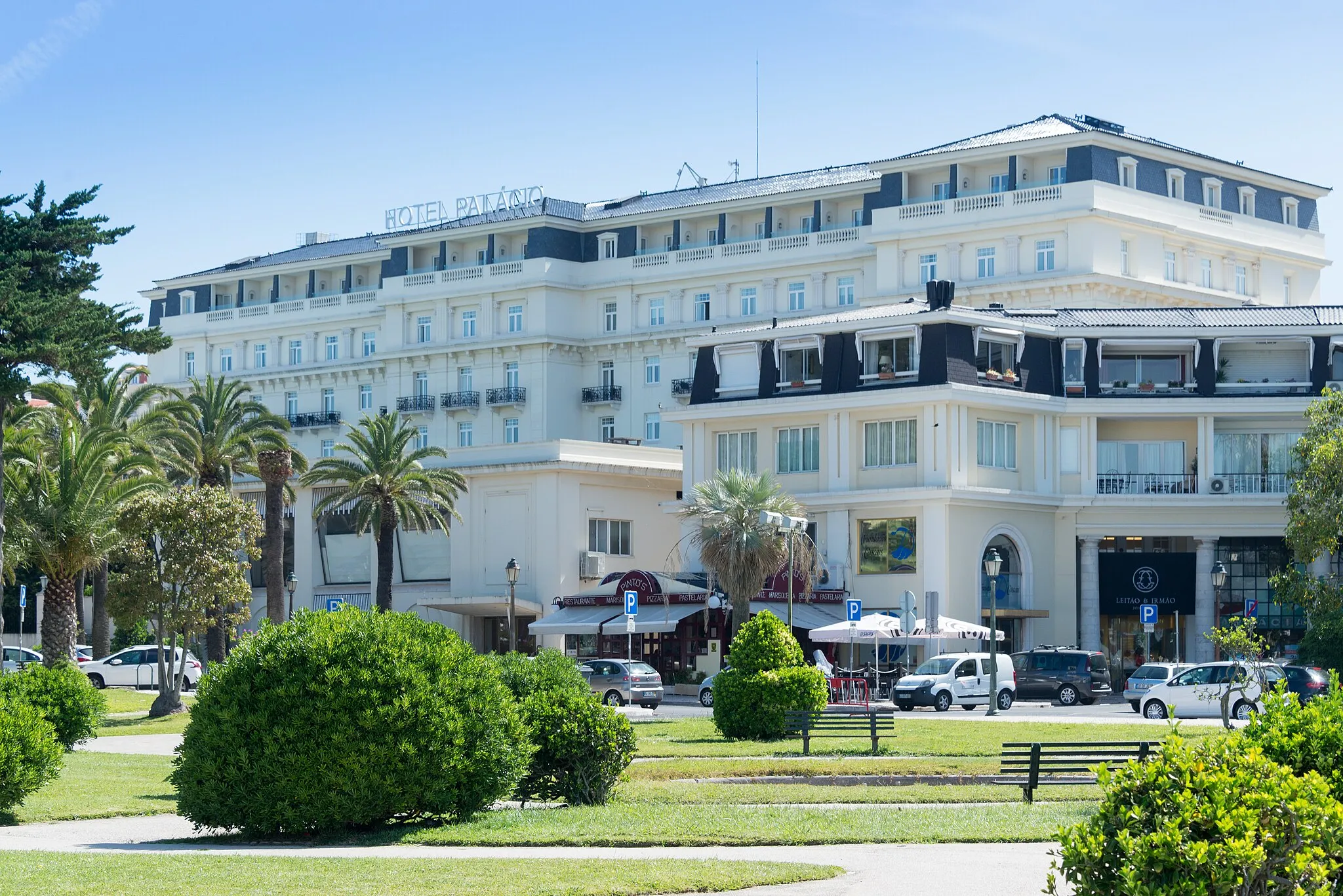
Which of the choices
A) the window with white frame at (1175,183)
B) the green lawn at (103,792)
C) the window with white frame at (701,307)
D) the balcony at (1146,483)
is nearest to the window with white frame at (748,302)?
the window with white frame at (701,307)

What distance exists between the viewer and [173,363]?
110 meters

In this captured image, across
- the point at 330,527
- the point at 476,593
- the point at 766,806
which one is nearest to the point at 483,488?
the point at 476,593

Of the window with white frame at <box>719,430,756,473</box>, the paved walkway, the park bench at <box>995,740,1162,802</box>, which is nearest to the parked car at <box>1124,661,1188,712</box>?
the park bench at <box>995,740,1162,802</box>

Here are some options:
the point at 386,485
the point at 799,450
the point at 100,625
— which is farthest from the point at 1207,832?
the point at 100,625

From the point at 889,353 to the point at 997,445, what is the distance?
485cm

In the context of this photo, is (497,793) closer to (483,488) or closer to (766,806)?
(766,806)

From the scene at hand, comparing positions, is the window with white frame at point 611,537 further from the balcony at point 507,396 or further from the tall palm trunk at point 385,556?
the balcony at point 507,396

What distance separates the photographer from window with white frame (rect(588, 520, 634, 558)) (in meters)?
74.8

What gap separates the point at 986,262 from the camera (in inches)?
3191

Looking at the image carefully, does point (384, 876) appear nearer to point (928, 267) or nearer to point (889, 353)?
point (889, 353)

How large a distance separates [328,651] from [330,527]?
6280 centimetres

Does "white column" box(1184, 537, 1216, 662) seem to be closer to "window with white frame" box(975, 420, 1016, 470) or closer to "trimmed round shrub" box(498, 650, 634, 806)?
"window with white frame" box(975, 420, 1016, 470)

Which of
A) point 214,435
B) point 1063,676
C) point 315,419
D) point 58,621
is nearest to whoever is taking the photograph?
point 58,621

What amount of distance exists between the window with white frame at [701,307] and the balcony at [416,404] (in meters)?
15.2
